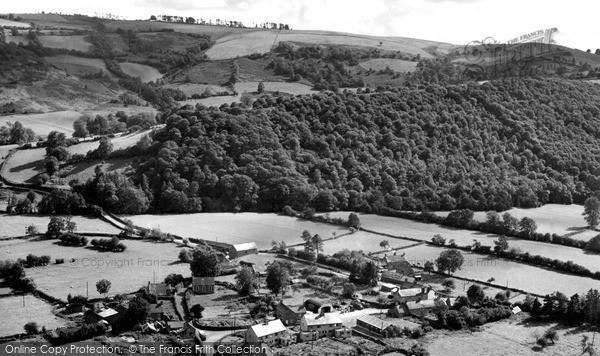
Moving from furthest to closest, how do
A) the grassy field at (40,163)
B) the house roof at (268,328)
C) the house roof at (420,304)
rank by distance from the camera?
the grassy field at (40,163)
the house roof at (420,304)
the house roof at (268,328)

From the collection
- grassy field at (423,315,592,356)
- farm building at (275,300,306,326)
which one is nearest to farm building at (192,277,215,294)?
farm building at (275,300,306,326)

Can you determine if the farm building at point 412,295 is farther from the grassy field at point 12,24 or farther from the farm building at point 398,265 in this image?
the grassy field at point 12,24

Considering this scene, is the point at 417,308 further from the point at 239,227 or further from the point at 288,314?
the point at 239,227

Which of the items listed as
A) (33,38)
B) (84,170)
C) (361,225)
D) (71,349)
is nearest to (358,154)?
(361,225)

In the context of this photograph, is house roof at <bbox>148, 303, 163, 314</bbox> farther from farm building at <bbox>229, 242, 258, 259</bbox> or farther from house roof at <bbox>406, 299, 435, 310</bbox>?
house roof at <bbox>406, 299, 435, 310</bbox>

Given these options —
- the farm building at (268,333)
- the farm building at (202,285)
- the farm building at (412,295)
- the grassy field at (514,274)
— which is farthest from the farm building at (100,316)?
the grassy field at (514,274)

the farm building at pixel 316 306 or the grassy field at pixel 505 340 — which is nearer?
the grassy field at pixel 505 340

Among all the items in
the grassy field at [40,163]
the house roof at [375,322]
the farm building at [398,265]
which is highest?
the grassy field at [40,163]
